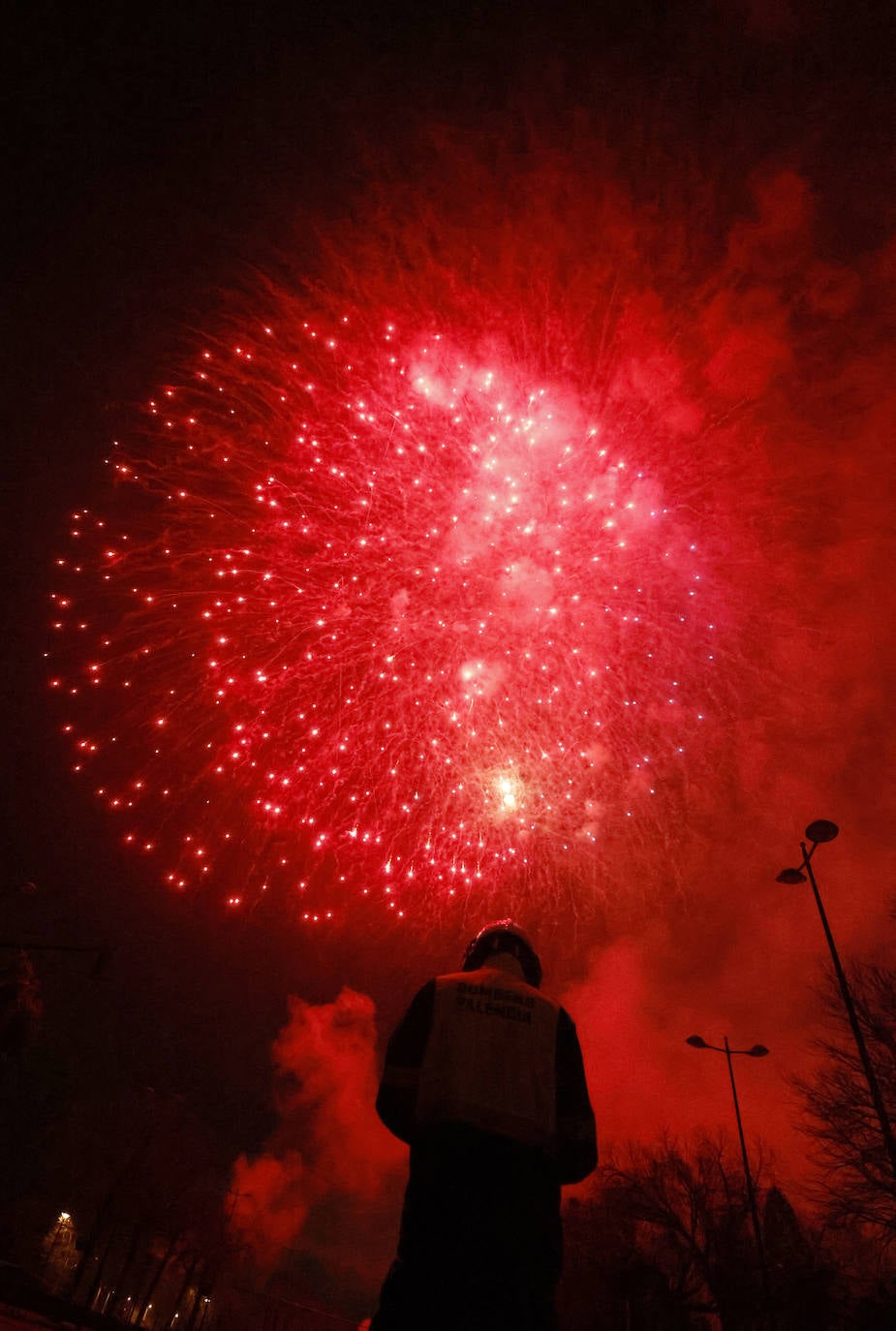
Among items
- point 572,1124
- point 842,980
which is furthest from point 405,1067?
point 842,980

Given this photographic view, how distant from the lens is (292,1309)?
259 ft

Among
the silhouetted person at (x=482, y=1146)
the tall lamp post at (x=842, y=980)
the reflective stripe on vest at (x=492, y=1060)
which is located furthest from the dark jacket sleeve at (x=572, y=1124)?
the tall lamp post at (x=842, y=980)

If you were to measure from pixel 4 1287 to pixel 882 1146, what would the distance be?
30.4m

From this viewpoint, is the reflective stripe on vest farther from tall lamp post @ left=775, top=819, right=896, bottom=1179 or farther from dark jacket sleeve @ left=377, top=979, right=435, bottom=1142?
tall lamp post @ left=775, top=819, right=896, bottom=1179

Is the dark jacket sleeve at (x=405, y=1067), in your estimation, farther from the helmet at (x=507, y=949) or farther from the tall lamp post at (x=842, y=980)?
the tall lamp post at (x=842, y=980)

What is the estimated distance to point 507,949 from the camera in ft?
13.4

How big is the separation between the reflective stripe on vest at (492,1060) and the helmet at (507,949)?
37 cm

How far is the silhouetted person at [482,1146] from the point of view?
2736 mm

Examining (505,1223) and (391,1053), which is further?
(391,1053)

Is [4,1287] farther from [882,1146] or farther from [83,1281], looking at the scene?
[83,1281]

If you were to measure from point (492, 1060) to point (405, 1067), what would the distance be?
1.37 feet

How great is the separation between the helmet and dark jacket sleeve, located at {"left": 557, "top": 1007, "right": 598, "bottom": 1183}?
57 cm

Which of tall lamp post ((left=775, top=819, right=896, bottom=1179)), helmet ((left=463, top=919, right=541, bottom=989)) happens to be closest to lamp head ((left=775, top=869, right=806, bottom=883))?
tall lamp post ((left=775, top=819, right=896, bottom=1179))

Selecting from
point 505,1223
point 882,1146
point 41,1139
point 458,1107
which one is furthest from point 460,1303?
point 41,1139
